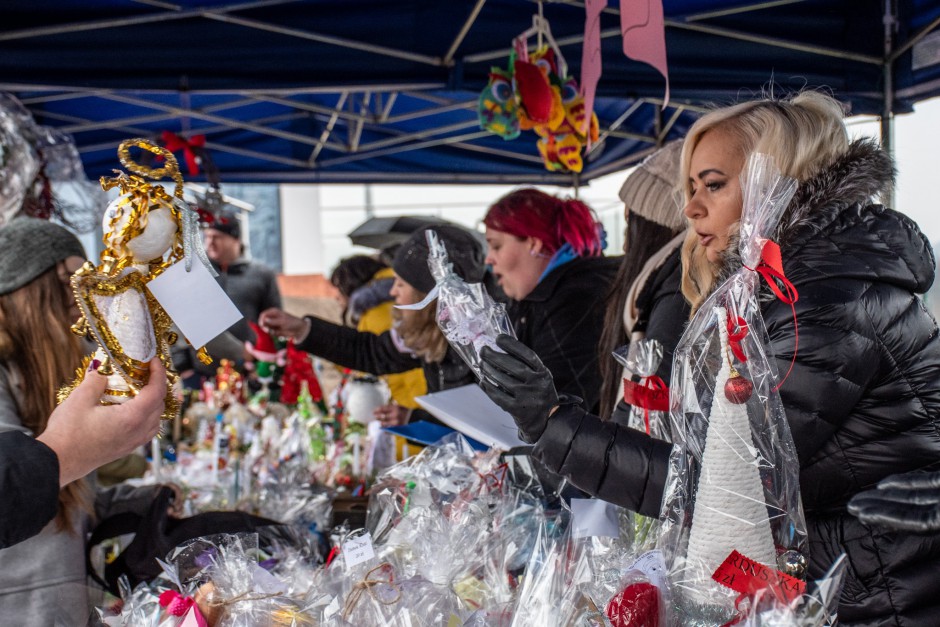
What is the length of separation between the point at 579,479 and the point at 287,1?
222 cm

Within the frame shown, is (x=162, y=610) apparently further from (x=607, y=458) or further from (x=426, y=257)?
(x=426, y=257)

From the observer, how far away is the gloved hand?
3.75 feet

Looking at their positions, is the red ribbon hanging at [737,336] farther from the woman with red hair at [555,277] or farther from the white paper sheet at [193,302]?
the woman with red hair at [555,277]

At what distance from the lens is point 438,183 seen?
569 centimetres

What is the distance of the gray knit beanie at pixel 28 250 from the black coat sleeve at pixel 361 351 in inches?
51.8

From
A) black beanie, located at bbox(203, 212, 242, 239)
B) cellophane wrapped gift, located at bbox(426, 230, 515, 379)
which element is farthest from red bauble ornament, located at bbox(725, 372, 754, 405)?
black beanie, located at bbox(203, 212, 242, 239)

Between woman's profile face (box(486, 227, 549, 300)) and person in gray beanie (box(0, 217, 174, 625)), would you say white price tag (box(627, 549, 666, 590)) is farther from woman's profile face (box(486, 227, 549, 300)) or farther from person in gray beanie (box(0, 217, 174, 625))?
woman's profile face (box(486, 227, 549, 300))

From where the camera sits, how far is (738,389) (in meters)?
0.96

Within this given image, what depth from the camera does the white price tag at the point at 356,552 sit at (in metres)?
1.19

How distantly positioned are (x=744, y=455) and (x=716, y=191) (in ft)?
1.80

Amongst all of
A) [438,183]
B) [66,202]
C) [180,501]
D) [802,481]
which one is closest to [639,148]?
[438,183]

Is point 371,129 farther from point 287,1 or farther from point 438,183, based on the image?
point 287,1

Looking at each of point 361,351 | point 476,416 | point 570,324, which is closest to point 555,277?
point 570,324

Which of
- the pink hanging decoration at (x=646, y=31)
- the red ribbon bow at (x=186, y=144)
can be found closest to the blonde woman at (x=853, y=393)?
the pink hanging decoration at (x=646, y=31)
